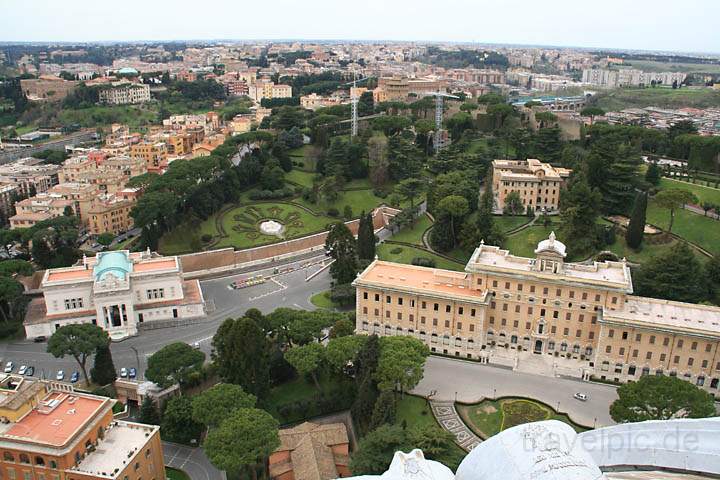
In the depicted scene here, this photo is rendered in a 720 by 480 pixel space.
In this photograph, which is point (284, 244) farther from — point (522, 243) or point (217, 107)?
point (217, 107)

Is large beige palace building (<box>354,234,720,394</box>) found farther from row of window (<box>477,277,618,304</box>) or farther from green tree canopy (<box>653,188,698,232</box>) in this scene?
green tree canopy (<box>653,188,698,232</box>)

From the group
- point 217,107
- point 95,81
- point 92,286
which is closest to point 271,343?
point 92,286

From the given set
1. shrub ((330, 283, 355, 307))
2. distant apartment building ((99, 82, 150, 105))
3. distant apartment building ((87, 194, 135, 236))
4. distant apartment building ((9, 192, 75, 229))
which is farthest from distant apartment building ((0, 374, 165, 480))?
distant apartment building ((99, 82, 150, 105))

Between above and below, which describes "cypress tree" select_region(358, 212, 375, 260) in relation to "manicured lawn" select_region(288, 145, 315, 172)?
below

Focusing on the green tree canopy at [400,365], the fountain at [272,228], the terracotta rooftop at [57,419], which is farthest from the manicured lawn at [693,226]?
the terracotta rooftop at [57,419]

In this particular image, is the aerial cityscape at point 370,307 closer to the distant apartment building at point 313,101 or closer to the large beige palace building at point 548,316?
the large beige palace building at point 548,316

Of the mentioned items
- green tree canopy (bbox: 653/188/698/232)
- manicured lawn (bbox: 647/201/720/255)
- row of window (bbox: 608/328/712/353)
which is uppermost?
green tree canopy (bbox: 653/188/698/232)

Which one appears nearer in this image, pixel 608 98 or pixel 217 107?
pixel 217 107

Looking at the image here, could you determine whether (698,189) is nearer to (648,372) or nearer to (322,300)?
(648,372)
